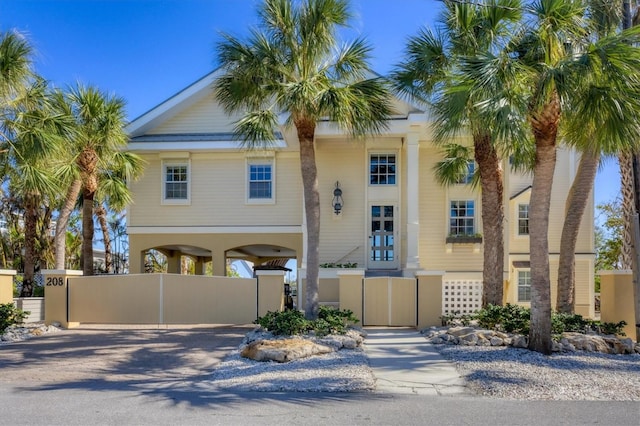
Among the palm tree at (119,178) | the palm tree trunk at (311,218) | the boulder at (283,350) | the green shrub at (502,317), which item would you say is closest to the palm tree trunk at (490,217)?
the green shrub at (502,317)

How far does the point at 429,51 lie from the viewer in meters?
12.6

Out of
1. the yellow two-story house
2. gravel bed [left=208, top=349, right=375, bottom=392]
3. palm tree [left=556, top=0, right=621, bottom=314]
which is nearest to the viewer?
gravel bed [left=208, top=349, right=375, bottom=392]

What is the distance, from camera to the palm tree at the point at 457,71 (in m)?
11.4

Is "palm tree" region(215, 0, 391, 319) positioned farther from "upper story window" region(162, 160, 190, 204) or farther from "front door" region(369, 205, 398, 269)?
"upper story window" region(162, 160, 190, 204)

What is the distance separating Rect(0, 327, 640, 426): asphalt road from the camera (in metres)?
6.30

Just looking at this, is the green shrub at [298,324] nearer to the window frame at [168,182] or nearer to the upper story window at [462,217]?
the upper story window at [462,217]

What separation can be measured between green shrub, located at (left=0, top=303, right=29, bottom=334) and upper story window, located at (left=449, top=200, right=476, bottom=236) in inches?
540

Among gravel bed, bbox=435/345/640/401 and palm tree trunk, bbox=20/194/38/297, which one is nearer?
gravel bed, bbox=435/345/640/401

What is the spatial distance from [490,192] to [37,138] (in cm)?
1136

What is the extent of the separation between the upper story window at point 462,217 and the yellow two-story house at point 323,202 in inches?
1.4

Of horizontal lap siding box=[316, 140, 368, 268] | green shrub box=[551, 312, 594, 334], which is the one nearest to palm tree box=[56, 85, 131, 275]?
horizontal lap siding box=[316, 140, 368, 268]

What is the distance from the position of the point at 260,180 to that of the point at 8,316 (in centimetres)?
923

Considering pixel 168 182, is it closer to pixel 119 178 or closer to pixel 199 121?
pixel 119 178

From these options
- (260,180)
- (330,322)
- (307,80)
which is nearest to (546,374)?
(330,322)
